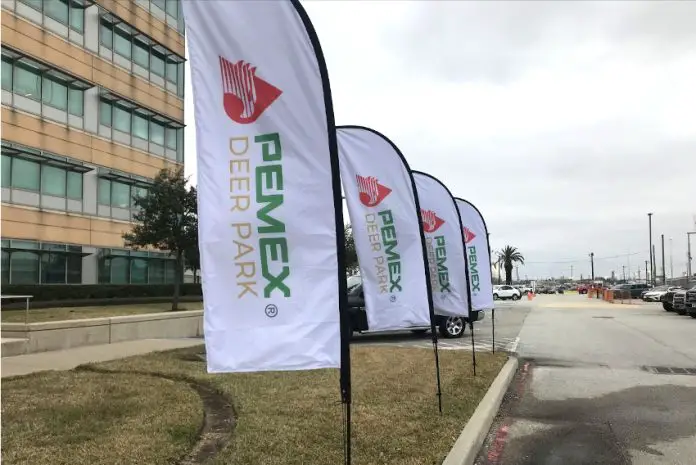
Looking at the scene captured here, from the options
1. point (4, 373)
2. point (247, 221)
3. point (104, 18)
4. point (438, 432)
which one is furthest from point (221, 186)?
point (104, 18)

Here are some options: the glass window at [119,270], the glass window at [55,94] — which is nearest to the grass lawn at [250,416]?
the glass window at [55,94]

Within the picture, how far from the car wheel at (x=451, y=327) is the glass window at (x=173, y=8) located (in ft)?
101

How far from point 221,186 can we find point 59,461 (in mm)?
2844

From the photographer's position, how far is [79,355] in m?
11.6

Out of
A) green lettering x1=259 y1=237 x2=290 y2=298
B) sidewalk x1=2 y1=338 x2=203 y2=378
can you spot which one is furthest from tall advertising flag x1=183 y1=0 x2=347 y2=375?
sidewalk x1=2 y1=338 x2=203 y2=378

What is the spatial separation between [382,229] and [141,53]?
3299cm

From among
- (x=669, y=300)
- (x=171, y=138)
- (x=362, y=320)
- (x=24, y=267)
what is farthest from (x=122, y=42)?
(x=669, y=300)

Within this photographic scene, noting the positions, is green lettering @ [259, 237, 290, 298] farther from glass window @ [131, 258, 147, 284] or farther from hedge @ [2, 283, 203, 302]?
glass window @ [131, 258, 147, 284]

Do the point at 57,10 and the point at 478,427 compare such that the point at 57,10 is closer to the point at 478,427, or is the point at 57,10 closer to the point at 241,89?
the point at 241,89

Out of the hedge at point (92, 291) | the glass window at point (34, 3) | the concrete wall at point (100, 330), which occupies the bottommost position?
the concrete wall at point (100, 330)

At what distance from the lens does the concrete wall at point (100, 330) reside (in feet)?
39.3

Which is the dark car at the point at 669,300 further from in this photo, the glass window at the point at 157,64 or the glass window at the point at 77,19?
the glass window at the point at 77,19

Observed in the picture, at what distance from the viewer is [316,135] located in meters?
4.38

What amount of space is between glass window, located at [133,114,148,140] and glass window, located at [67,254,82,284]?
8532mm
